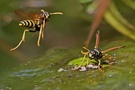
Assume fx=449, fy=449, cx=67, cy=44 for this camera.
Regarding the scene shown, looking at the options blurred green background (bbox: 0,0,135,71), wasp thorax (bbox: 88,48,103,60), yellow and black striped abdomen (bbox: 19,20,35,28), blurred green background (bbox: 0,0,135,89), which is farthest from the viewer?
blurred green background (bbox: 0,0,135,71)

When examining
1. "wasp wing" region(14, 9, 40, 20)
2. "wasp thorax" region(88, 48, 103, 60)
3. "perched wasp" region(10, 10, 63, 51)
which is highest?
"wasp wing" region(14, 9, 40, 20)

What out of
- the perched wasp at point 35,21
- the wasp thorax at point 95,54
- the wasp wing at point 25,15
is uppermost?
the wasp wing at point 25,15

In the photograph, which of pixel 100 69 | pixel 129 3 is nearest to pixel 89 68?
pixel 100 69

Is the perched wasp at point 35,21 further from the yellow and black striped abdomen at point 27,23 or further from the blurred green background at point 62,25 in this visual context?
the blurred green background at point 62,25

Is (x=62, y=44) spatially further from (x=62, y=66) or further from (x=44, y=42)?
(x=62, y=66)

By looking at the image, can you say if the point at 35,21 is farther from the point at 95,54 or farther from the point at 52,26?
the point at 52,26

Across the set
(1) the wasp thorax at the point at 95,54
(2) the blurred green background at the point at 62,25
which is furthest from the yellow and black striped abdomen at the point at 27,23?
(2) the blurred green background at the point at 62,25

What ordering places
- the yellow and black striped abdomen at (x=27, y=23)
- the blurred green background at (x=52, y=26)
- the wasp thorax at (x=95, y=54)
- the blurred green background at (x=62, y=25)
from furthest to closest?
the blurred green background at (x=52, y=26) → the blurred green background at (x=62, y=25) → the yellow and black striped abdomen at (x=27, y=23) → the wasp thorax at (x=95, y=54)

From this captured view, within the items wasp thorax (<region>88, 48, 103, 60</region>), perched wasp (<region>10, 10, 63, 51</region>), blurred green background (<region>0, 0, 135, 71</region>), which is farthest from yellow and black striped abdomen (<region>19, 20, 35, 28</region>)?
blurred green background (<region>0, 0, 135, 71</region>)

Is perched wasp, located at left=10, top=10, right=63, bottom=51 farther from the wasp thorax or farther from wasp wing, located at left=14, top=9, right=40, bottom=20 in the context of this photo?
the wasp thorax
